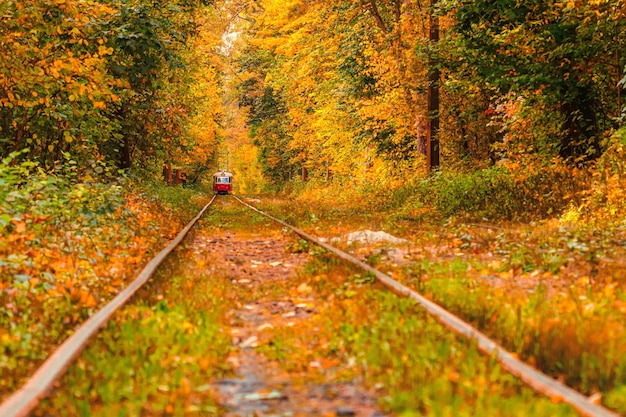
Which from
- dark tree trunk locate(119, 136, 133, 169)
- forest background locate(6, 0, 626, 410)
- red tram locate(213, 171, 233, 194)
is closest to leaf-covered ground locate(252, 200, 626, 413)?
forest background locate(6, 0, 626, 410)

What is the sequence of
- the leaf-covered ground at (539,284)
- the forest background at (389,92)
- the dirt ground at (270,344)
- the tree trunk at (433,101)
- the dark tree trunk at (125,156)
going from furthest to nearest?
the dark tree trunk at (125,156) → the tree trunk at (433,101) → the forest background at (389,92) → the leaf-covered ground at (539,284) → the dirt ground at (270,344)

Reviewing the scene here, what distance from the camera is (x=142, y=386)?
3.82 metres

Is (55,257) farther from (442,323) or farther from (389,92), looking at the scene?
(389,92)

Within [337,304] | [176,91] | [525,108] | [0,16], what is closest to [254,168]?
[176,91]

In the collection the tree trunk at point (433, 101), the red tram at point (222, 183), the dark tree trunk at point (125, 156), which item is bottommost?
the red tram at point (222, 183)

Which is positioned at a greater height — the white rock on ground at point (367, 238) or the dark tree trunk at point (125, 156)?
the dark tree trunk at point (125, 156)

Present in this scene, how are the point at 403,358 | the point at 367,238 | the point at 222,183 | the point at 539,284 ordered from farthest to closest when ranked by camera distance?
the point at 222,183 → the point at 367,238 → the point at 539,284 → the point at 403,358

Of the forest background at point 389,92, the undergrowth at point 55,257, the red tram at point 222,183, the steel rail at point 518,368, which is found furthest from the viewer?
the red tram at point 222,183

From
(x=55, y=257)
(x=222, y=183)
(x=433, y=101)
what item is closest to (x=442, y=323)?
(x=55, y=257)

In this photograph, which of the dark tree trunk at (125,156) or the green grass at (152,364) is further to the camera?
the dark tree trunk at (125,156)

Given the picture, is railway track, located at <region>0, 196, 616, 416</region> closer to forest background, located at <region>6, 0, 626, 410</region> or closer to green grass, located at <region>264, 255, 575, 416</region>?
green grass, located at <region>264, 255, 575, 416</region>

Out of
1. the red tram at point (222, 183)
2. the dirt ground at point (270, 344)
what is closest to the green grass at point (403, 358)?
the dirt ground at point (270, 344)

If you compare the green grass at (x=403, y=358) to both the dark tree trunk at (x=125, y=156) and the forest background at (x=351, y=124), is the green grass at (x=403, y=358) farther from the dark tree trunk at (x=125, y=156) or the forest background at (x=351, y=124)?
the dark tree trunk at (x=125, y=156)

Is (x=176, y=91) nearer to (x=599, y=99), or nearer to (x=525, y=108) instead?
(x=525, y=108)
